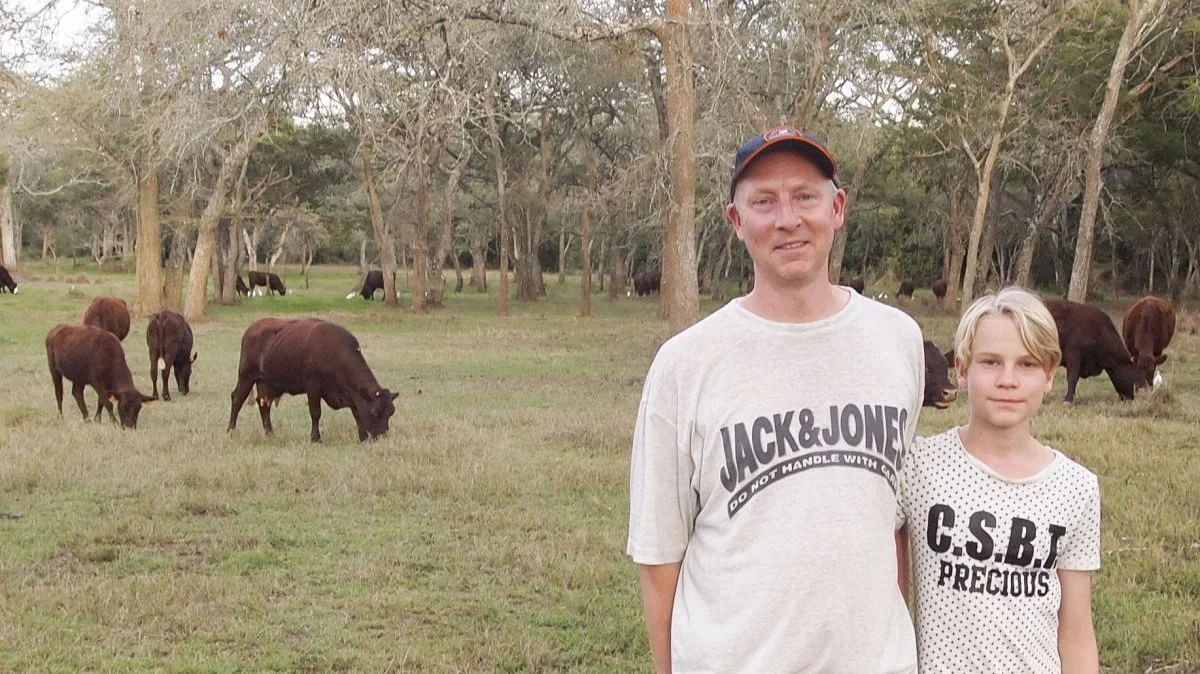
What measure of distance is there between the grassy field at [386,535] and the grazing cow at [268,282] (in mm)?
32216

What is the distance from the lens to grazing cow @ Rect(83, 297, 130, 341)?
1831cm

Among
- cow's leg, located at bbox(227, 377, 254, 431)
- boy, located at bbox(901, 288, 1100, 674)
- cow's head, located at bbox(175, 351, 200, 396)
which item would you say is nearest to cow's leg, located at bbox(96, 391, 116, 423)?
cow's leg, located at bbox(227, 377, 254, 431)

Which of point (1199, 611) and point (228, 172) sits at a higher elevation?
point (228, 172)

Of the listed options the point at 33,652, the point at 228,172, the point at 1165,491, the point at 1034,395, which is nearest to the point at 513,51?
the point at 228,172

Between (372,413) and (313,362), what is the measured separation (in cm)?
79

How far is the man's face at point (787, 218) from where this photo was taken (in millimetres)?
2592

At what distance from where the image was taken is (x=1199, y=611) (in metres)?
5.89

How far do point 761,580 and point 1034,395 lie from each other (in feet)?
2.74

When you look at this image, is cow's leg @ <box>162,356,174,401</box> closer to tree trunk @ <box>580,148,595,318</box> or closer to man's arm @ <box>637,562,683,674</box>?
man's arm @ <box>637,562,683,674</box>

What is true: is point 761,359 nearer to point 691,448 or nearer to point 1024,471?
point 691,448

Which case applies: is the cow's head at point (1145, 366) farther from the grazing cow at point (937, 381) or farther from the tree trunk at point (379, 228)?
the tree trunk at point (379, 228)

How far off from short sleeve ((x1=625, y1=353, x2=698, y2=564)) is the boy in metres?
0.55

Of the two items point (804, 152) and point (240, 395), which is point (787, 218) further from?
point (240, 395)

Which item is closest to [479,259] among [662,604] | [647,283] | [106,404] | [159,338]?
[647,283]
